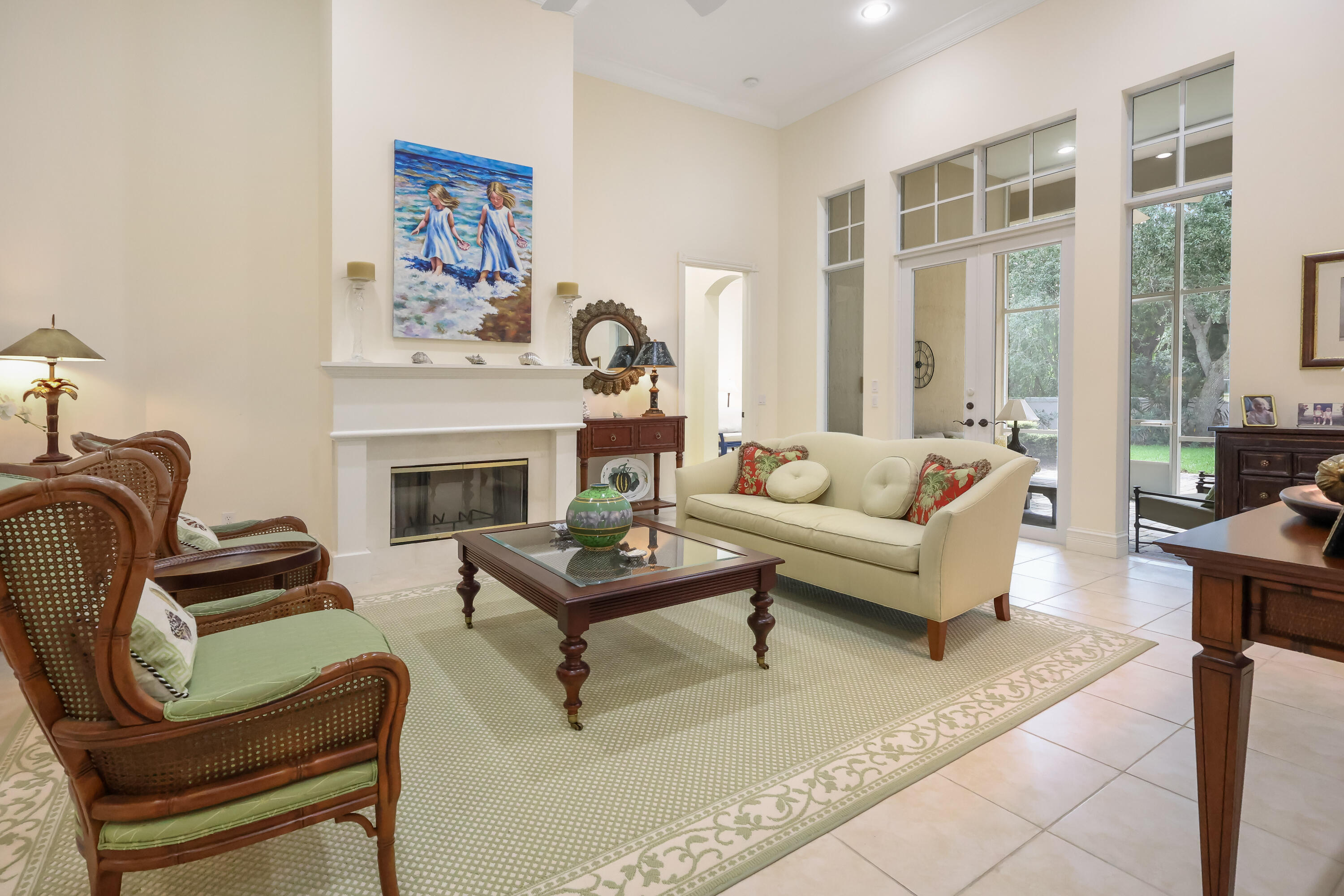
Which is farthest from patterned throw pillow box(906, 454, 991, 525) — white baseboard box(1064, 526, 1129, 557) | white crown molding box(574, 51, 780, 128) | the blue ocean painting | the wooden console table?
white crown molding box(574, 51, 780, 128)

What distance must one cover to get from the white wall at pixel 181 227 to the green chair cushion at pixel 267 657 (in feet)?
9.04

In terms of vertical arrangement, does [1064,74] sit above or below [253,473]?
above

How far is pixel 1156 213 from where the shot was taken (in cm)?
440

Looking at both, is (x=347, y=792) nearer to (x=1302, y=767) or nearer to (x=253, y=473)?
(x=1302, y=767)

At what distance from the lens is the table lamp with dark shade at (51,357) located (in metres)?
3.23

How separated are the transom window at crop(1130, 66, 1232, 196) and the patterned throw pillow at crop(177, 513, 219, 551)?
5.39 meters

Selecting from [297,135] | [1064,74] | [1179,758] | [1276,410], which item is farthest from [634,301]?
[1179,758]

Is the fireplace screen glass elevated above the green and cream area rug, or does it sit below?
above

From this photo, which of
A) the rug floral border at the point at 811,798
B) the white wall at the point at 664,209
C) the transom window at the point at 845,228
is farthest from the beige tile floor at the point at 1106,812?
the transom window at the point at 845,228

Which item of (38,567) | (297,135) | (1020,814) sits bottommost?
(1020,814)

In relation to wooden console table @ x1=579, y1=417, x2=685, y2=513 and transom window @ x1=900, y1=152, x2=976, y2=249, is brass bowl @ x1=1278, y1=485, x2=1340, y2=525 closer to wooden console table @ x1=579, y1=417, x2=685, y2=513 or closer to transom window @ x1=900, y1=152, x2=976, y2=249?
wooden console table @ x1=579, y1=417, x2=685, y2=513

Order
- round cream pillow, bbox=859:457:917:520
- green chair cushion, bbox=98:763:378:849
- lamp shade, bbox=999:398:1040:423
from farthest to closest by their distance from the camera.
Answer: lamp shade, bbox=999:398:1040:423 < round cream pillow, bbox=859:457:917:520 < green chair cushion, bbox=98:763:378:849

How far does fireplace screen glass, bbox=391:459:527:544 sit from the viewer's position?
4367mm

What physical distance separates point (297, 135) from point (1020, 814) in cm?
504
